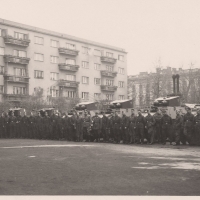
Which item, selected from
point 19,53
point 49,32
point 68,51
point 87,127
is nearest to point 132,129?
point 87,127

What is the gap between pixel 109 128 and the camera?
20.3m

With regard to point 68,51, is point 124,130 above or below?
below

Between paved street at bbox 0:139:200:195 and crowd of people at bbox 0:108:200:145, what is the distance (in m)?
5.57

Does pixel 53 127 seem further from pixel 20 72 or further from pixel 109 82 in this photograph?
pixel 109 82

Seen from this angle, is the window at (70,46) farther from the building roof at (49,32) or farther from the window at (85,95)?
the window at (85,95)

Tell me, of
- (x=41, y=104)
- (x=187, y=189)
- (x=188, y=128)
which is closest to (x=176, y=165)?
(x=187, y=189)

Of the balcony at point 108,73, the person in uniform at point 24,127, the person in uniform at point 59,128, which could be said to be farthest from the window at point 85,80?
the person in uniform at point 59,128

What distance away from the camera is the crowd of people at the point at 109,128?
17.3 meters

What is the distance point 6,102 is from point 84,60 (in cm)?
1958

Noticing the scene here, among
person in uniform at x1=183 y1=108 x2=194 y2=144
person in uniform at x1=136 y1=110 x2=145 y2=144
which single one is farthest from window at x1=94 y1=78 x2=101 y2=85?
person in uniform at x1=183 y1=108 x2=194 y2=144

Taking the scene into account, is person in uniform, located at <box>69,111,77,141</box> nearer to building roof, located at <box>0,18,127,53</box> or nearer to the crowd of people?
the crowd of people

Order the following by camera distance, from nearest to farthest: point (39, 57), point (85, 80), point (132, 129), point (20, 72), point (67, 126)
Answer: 1. point (132, 129)
2. point (67, 126)
3. point (20, 72)
4. point (39, 57)
5. point (85, 80)

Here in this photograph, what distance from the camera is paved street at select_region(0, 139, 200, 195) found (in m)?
6.92

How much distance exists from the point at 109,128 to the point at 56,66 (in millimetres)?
37045
